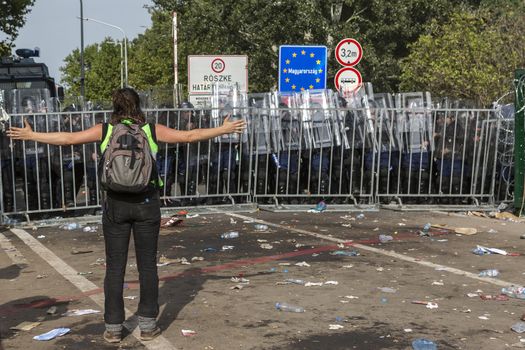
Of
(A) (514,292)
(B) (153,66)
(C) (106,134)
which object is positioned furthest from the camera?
(B) (153,66)

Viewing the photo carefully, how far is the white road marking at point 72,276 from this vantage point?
5.73 metres

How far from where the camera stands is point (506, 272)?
8.41m

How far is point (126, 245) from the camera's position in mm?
5848

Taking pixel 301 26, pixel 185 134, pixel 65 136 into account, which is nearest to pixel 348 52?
pixel 185 134

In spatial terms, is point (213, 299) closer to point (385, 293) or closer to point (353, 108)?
point (385, 293)

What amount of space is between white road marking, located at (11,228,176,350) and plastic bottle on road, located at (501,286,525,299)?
126 inches

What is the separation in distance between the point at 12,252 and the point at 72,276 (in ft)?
6.55

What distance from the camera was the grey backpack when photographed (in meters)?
5.57

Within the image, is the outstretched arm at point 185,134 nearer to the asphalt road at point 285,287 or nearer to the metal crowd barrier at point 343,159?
the asphalt road at point 285,287

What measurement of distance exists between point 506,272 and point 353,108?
6.03m

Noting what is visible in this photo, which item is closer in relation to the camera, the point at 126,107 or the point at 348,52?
the point at 126,107

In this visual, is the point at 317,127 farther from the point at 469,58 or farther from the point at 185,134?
the point at 469,58

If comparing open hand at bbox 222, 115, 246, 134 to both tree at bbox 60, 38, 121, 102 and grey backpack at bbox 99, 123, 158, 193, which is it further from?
tree at bbox 60, 38, 121, 102

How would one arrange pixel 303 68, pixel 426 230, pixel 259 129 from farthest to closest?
pixel 303 68 < pixel 259 129 < pixel 426 230
